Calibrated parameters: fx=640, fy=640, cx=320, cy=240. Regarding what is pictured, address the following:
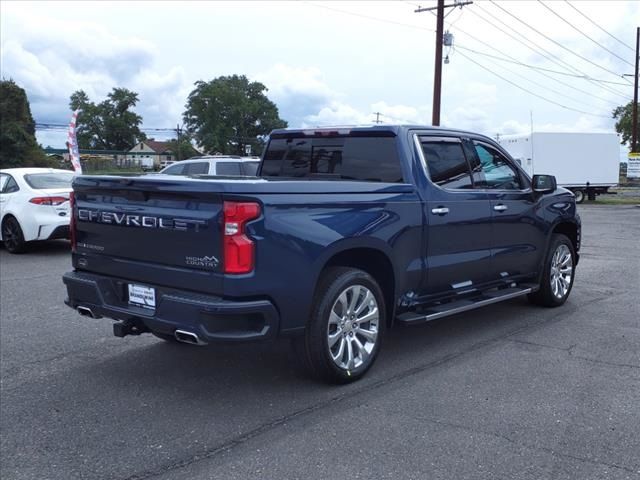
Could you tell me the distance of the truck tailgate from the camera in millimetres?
3979

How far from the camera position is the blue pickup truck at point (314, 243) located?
13.1 ft

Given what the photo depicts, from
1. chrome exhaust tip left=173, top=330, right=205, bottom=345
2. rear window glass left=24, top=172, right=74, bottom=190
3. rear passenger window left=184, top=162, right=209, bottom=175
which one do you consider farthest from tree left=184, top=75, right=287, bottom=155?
chrome exhaust tip left=173, top=330, right=205, bottom=345

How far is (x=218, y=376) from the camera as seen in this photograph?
4926 millimetres

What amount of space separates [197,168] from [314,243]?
1188cm

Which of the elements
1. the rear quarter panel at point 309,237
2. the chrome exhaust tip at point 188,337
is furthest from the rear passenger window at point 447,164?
the chrome exhaust tip at point 188,337

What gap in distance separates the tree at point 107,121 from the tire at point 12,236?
106 m

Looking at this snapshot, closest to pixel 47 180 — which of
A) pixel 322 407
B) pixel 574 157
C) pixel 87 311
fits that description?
pixel 87 311

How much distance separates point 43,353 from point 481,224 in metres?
4.04

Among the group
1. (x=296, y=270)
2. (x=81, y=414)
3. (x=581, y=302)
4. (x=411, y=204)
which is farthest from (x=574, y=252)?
(x=81, y=414)

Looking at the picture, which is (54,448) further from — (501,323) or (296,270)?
(501,323)

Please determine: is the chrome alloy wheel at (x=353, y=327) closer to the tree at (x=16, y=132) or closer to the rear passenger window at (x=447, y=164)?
the rear passenger window at (x=447, y=164)

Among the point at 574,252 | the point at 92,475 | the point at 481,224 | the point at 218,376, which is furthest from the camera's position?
the point at 574,252

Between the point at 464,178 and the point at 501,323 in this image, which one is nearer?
the point at 464,178

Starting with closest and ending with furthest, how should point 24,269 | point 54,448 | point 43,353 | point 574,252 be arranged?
1. point 54,448
2. point 43,353
3. point 574,252
4. point 24,269
